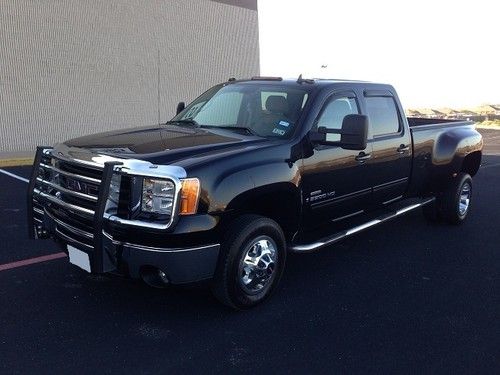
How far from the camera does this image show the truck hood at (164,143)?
3607mm

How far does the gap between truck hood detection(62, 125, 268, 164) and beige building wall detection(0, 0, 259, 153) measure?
1118cm

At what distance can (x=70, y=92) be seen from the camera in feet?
49.9

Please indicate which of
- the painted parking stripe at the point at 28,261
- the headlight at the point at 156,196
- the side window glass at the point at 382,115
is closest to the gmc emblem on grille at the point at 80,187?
the headlight at the point at 156,196

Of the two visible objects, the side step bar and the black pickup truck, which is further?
the side step bar

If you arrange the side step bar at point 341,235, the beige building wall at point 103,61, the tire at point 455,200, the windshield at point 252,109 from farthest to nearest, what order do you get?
the beige building wall at point 103,61 → the tire at point 455,200 → the windshield at point 252,109 → the side step bar at point 341,235

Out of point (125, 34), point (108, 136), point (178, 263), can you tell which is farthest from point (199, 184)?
point (125, 34)

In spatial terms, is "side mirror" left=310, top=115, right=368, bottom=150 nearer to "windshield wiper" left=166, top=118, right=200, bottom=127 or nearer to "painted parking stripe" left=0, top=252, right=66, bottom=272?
"windshield wiper" left=166, top=118, right=200, bottom=127

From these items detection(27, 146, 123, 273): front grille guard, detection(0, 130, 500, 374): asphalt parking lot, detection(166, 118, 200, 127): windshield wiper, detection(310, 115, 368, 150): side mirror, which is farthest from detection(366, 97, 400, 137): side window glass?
detection(27, 146, 123, 273): front grille guard

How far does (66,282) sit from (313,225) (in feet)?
7.32

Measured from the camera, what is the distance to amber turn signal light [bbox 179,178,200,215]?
3363 mm

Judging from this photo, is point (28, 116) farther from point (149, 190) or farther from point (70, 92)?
point (149, 190)

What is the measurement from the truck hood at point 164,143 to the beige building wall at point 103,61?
11177 mm

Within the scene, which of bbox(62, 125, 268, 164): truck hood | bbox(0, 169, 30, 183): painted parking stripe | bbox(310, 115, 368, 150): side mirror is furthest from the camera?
bbox(0, 169, 30, 183): painted parking stripe

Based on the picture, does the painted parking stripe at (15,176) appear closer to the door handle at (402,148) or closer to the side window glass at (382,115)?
the side window glass at (382,115)
